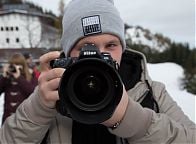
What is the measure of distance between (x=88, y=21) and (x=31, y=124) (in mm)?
412

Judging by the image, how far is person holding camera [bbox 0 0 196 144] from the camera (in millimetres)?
1271

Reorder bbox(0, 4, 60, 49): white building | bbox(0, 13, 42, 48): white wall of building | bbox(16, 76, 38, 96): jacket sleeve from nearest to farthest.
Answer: bbox(16, 76, 38, 96): jacket sleeve
bbox(0, 4, 60, 49): white building
bbox(0, 13, 42, 48): white wall of building

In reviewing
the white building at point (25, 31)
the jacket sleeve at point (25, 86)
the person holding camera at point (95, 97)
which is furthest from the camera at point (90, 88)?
the white building at point (25, 31)

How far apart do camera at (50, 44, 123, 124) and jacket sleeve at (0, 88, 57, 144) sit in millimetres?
134

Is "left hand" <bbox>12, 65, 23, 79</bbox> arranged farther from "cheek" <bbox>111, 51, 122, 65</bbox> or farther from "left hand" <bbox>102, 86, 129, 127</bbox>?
"left hand" <bbox>102, 86, 129, 127</bbox>

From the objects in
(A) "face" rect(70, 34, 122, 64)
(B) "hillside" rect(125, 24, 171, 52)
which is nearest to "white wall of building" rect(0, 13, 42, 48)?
(B) "hillside" rect(125, 24, 171, 52)

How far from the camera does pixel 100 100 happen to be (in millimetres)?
1287

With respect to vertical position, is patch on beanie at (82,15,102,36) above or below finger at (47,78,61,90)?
above

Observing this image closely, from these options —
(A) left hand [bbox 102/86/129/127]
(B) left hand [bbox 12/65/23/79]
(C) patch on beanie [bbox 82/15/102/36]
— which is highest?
(C) patch on beanie [bbox 82/15/102/36]

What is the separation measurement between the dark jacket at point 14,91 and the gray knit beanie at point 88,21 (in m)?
3.43

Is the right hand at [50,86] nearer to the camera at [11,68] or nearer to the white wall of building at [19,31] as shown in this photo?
the camera at [11,68]

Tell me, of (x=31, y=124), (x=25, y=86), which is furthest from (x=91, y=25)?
(x=25, y=86)

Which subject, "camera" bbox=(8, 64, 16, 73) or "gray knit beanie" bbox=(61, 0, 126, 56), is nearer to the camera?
"gray knit beanie" bbox=(61, 0, 126, 56)

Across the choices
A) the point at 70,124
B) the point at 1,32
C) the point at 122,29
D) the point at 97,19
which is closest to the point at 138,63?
the point at 122,29
